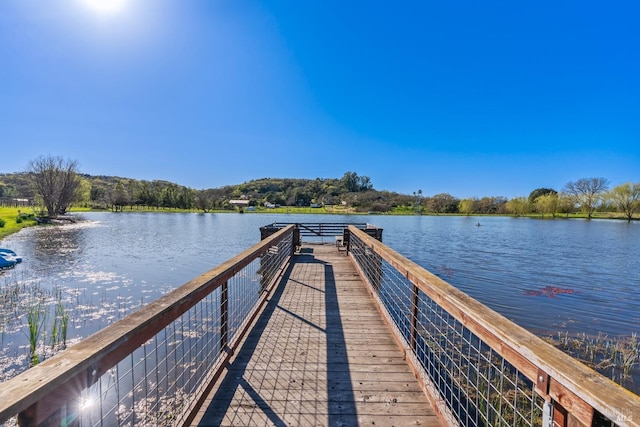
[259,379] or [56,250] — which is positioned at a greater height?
[259,379]

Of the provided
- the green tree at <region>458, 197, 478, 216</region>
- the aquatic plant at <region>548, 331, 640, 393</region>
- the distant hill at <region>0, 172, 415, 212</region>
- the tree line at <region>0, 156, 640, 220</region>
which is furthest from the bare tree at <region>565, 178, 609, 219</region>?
the aquatic plant at <region>548, 331, 640, 393</region>

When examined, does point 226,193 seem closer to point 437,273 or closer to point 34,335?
point 437,273

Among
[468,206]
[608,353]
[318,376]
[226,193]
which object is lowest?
[608,353]

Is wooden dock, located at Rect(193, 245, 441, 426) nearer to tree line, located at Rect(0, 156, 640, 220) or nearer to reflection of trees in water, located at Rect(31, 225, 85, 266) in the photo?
reflection of trees in water, located at Rect(31, 225, 85, 266)

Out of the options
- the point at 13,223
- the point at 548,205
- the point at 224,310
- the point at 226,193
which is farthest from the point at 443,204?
the point at 224,310

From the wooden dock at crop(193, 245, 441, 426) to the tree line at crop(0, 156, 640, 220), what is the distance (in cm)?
4321

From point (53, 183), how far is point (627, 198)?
82418mm

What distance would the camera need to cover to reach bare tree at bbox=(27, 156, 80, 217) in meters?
35.0

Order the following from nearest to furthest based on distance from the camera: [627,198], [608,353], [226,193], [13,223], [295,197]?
[608,353], [13,223], [627,198], [295,197], [226,193]

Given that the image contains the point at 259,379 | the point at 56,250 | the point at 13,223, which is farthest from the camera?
the point at 13,223

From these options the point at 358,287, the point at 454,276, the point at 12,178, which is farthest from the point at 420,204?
the point at 12,178

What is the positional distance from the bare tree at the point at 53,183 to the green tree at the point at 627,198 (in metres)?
81.1

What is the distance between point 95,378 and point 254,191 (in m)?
131

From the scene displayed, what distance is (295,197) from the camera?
110 meters
